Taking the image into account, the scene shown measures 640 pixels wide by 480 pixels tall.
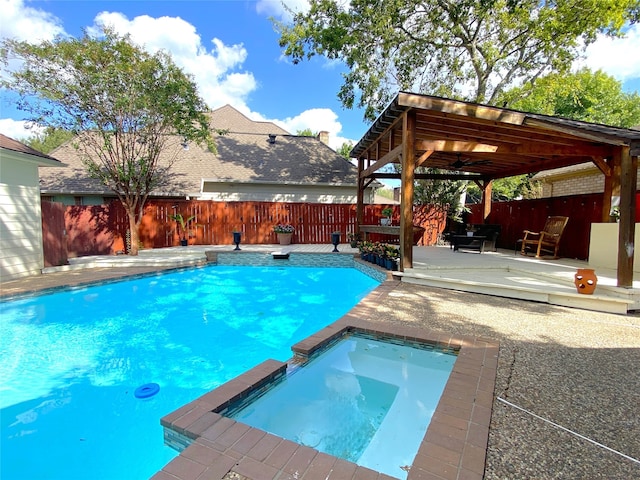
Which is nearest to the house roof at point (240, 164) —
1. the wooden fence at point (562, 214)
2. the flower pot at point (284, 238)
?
the flower pot at point (284, 238)

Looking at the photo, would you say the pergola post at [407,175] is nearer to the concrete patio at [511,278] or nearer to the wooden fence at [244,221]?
the concrete patio at [511,278]

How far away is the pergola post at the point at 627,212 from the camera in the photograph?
14.6 ft

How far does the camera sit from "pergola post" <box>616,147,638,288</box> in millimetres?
4453

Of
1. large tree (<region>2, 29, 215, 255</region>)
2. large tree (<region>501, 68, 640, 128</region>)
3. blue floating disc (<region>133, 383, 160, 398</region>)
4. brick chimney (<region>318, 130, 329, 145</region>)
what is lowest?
blue floating disc (<region>133, 383, 160, 398</region>)

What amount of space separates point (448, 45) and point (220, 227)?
38.9ft

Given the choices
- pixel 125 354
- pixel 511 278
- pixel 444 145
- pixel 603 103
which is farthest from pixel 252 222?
pixel 603 103

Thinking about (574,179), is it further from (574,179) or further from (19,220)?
(19,220)

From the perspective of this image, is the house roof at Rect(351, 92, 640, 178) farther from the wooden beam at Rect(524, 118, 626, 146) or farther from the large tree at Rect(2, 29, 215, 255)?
the large tree at Rect(2, 29, 215, 255)

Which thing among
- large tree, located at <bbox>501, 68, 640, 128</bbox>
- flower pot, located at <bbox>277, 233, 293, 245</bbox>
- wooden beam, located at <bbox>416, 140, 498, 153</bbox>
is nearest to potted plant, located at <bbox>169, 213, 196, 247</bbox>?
flower pot, located at <bbox>277, 233, 293, 245</bbox>

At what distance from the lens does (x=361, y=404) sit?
8.30 ft

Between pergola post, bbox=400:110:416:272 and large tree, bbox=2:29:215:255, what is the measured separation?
6.79 meters

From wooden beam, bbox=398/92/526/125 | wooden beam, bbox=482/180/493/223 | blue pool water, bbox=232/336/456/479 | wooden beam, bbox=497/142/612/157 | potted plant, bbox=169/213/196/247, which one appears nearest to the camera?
blue pool water, bbox=232/336/456/479

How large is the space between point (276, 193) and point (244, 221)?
87.5 inches

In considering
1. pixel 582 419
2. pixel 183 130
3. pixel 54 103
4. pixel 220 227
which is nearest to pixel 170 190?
pixel 220 227
